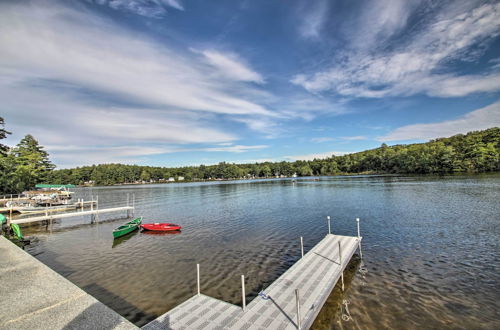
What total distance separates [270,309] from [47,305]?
7187 mm

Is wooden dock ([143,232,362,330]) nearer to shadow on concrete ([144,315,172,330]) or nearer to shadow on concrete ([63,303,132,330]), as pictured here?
shadow on concrete ([144,315,172,330])

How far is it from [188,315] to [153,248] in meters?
14.6

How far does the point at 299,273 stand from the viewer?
12125 mm

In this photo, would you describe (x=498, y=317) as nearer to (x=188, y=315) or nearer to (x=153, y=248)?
(x=188, y=315)

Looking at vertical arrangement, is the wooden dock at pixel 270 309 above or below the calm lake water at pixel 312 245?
above

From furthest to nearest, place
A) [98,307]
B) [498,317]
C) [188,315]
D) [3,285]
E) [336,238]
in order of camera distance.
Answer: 1. [336,238]
2. [498,317]
3. [188,315]
4. [3,285]
5. [98,307]

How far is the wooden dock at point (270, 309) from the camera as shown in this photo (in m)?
7.98

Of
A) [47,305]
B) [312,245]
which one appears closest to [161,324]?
[47,305]

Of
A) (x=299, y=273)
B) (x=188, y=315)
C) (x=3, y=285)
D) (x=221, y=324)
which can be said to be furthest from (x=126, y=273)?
(x=299, y=273)

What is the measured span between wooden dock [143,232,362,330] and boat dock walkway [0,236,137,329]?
2551 mm

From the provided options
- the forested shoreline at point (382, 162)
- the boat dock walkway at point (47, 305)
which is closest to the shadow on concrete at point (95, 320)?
the boat dock walkway at point (47, 305)

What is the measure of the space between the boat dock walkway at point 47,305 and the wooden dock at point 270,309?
100 inches

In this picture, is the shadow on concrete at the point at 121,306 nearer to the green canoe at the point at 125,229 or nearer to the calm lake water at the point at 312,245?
the calm lake water at the point at 312,245

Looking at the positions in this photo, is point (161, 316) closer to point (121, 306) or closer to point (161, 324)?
point (161, 324)
